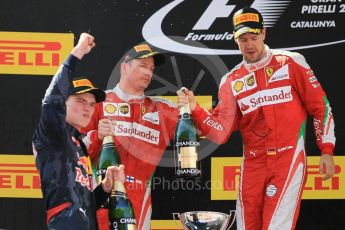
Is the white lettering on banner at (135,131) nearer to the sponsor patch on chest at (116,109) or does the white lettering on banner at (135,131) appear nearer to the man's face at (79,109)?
the sponsor patch on chest at (116,109)

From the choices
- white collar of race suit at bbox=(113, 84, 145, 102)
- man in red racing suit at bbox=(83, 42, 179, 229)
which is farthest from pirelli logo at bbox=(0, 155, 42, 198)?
white collar of race suit at bbox=(113, 84, 145, 102)

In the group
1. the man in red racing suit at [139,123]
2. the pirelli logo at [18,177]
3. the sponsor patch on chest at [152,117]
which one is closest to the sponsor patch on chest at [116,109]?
the man in red racing suit at [139,123]

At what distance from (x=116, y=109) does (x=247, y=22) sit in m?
1.09

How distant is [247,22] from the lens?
14.4ft

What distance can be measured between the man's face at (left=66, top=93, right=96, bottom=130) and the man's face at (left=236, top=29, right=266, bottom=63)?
112 cm

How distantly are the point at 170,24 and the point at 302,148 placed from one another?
1.33 metres

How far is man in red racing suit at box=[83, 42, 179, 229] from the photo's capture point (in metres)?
4.69

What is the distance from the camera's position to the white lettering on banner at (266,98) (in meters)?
4.42

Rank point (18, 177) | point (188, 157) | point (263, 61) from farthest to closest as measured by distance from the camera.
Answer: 1. point (18, 177)
2. point (263, 61)
3. point (188, 157)

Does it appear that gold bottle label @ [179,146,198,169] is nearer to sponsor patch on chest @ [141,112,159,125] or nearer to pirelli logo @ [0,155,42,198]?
sponsor patch on chest @ [141,112,159,125]

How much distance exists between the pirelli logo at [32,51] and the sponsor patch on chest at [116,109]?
519mm

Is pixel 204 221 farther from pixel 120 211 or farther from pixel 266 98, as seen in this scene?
pixel 266 98

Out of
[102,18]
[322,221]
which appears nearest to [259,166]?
[322,221]

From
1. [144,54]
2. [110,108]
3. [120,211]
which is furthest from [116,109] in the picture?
[120,211]
